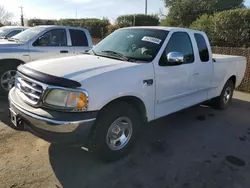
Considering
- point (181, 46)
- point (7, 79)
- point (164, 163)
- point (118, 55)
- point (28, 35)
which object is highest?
point (28, 35)

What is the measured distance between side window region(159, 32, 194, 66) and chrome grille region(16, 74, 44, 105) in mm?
1903

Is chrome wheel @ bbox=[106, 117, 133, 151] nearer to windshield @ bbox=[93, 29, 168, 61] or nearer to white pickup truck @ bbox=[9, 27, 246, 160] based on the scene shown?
white pickup truck @ bbox=[9, 27, 246, 160]

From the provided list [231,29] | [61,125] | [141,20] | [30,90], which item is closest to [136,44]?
[30,90]

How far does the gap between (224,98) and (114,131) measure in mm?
3902

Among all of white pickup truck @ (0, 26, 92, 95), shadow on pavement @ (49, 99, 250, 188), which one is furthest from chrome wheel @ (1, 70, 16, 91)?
shadow on pavement @ (49, 99, 250, 188)

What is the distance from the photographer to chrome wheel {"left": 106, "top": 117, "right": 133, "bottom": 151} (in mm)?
→ 3596

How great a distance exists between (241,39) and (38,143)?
28.3 feet

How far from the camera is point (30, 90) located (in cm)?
340

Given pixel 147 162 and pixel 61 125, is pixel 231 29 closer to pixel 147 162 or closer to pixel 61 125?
pixel 147 162

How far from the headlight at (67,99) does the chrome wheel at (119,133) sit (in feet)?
2.04

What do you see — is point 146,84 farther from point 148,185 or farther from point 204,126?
point 204,126

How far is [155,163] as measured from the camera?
378cm

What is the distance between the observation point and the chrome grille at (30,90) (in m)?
3.23

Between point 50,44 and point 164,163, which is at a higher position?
point 50,44
